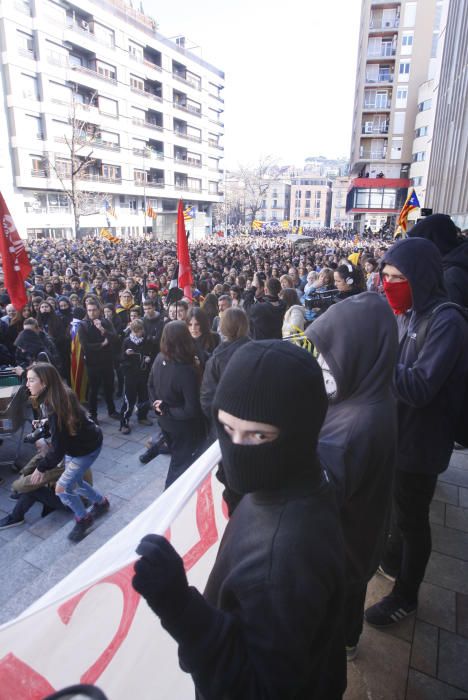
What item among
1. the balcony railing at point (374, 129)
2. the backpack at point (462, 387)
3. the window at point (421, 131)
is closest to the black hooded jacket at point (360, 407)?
the backpack at point (462, 387)

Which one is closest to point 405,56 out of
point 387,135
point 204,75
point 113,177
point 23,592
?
point 387,135

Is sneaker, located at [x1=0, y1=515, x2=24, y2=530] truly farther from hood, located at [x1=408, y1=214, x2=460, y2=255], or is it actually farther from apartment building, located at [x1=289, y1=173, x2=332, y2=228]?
apartment building, located at [x1=289, y1=173, x2=332, y2=228]

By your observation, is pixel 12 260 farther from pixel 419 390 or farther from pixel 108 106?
pixel 108 106

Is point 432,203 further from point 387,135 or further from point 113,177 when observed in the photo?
point 113,177

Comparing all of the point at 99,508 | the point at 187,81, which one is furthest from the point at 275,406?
the point at 187,81

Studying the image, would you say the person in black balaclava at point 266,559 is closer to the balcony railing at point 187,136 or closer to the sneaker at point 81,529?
the sneaker at point 81,529

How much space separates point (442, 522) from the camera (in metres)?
3.37

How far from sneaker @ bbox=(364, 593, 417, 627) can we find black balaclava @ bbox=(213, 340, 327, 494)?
6.40ft

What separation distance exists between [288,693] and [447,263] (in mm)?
3462

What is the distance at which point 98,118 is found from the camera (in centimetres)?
4344

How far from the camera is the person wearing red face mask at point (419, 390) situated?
2107mm

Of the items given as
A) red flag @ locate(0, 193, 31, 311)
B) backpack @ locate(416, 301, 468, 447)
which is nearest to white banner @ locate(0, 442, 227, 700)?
backpack @ locate(416, 301, 468, 447)

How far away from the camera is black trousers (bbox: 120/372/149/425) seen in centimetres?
659

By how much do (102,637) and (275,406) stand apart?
3.38 feet
